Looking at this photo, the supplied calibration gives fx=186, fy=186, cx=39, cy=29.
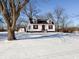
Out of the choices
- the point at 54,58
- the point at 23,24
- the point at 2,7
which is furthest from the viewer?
the point at 23,24

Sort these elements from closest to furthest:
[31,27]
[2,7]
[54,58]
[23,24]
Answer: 1. [54,58]
2. [2,7]
3. [31,27]
4. [23,24]

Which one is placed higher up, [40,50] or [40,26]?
[40,26]

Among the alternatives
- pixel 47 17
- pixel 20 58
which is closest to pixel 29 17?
pixel 47 17

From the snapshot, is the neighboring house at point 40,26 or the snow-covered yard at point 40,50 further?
the neighboring house at point 40,26

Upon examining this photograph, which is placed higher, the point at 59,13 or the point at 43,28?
the point at 59,13

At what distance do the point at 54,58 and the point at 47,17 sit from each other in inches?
1781

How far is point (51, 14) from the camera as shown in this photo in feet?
174

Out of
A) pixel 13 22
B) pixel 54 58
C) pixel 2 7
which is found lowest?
pixel 54 58

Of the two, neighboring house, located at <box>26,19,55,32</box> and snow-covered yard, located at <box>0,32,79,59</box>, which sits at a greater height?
neighboring house, located at <box>26,19,55,32</box>

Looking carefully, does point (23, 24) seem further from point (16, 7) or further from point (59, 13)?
point (16, 7)

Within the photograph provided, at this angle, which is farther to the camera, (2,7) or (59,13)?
(59,13)

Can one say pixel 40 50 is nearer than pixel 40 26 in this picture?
Yes

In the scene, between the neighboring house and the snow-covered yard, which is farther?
the neighboring house

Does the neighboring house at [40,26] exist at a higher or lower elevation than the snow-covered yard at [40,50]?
higher
